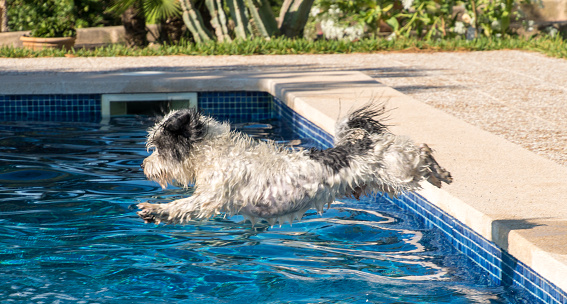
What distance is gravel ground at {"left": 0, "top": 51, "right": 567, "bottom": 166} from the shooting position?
25.5 feet

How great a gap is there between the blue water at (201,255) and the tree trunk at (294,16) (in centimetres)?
1004

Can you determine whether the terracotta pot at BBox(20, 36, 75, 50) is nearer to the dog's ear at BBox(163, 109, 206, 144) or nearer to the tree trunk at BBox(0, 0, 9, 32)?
the tree trunk at BBox(0, 0, 9, 32)

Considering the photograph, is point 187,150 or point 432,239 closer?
point 187,150

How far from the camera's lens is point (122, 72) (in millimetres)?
11625

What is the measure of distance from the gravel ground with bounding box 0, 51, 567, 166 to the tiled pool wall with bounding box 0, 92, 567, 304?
5.02 feet

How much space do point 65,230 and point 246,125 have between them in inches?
177

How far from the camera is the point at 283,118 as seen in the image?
9.73 m

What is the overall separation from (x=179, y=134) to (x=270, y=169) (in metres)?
0.58

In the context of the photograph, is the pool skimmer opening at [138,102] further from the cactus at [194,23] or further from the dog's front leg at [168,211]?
the dog's front leg at [168,211]

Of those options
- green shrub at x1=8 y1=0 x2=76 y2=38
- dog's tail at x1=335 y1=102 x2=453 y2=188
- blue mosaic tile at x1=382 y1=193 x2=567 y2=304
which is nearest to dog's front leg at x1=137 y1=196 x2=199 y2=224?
dog's tail at x1=335 y1=102 x2=453 y2=188

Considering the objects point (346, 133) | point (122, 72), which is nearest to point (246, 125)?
point (122, 72)

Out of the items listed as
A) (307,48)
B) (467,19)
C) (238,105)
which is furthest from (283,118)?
(467,19)

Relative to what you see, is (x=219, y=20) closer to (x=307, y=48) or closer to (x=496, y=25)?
(x=307, y=48)

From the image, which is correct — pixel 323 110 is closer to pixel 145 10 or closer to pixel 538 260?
pixel 538 260
